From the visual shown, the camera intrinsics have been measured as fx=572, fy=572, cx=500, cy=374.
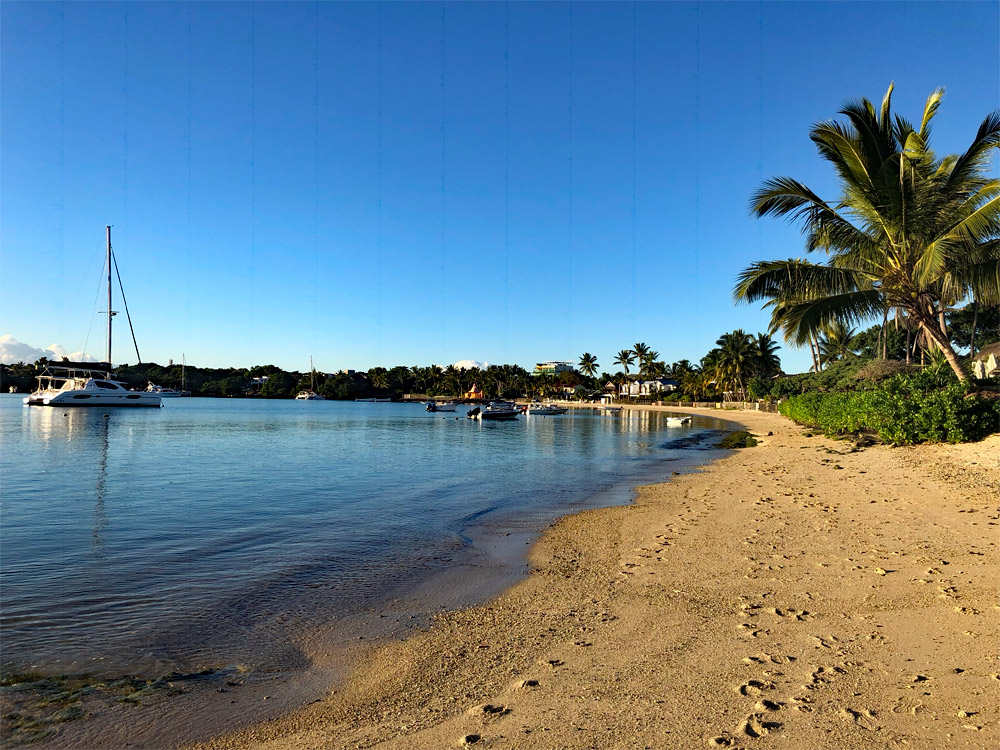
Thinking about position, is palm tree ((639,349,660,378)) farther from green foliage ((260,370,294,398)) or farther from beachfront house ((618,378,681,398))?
green foliage ((260,370,294,398))

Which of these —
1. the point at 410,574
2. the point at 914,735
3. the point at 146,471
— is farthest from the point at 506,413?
the point at 914,735

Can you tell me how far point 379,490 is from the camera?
61.4ft

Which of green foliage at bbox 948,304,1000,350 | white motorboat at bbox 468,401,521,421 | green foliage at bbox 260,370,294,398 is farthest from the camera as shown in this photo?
green foliage at bbox 260,370,294,398

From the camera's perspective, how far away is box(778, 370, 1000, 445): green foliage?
671 inches

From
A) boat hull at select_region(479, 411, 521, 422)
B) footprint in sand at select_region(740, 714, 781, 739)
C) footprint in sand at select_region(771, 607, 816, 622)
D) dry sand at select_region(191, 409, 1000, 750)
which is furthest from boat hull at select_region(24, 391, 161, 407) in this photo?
footprint in sand at select_region(740, 714, 781, 739)

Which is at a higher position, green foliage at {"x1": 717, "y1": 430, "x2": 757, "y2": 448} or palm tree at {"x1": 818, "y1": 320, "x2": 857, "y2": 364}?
palm tree at {"x1": 818, "y1": 320, "x2": 857, "y2": 364}

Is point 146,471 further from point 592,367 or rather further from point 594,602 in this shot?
point 592,367

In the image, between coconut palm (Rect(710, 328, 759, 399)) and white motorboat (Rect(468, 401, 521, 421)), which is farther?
coconut palm (Rect(710, 328, 759, 399))

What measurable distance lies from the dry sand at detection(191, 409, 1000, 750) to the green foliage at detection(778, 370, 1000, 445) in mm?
7779

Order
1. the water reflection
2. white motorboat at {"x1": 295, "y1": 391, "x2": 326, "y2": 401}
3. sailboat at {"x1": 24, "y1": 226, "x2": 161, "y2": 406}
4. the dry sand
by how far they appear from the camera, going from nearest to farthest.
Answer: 1. the dry sand
2. the water reflection
3. sailboat at {"x1": 24, "y1": 226, "x2": 161, "y2": 406}
4. white motorboat at {"x1": 295, "y1": 391, "x2": 326, "y2": 401}

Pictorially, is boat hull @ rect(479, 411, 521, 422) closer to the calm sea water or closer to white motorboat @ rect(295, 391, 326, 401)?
the calm sea water

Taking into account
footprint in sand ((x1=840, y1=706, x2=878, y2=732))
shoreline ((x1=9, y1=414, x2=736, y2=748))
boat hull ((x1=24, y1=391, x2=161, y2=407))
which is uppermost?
boat hull ((x1=24, y1=391, x2=161, y2=407))

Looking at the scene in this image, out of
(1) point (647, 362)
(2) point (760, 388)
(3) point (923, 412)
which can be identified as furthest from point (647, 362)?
(3) point (923, 412)

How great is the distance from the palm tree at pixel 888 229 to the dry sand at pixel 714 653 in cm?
784
